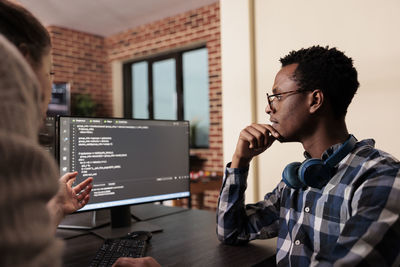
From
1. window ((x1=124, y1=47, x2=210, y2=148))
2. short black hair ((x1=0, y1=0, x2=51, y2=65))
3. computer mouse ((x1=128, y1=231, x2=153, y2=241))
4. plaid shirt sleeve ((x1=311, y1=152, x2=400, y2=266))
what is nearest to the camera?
short black hair ((x1=0, y1=0, x2=51, y2=65))

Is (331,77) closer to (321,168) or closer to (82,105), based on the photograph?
(321,168)

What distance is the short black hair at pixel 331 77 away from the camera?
1.20m

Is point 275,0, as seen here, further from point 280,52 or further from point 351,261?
point 351,261

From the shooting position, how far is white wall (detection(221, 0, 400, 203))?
60.9 inches

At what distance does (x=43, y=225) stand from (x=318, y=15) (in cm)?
171

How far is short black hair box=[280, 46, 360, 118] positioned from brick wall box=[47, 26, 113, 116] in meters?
4.94

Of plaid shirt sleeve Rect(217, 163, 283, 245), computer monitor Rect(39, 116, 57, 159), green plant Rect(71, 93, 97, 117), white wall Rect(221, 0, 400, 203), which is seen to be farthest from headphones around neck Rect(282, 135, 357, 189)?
green plant Rect(71, 93, 97, 117)

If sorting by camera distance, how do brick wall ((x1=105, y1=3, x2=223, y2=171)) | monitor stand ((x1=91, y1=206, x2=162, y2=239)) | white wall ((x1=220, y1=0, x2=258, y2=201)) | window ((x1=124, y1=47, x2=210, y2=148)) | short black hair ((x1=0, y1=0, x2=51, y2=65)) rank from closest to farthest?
short black hair ((x1=0, y1=0, x2=51, y2=65)) < monitor stand ((x1=91, y1=206, x2=162, y2=239)) < white wall ((x1=220, y1=0, x2=258, y2=201)) < brick wall ((x1=105, y1=3, x2=223, y2=171)) < window ((x1=124, y1=47, x2=210, y2=148))

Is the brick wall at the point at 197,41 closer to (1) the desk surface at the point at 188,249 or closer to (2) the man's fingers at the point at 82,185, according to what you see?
(1) the desk surface at the point at 188,249

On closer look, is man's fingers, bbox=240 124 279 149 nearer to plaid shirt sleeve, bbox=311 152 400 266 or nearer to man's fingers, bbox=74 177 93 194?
plaid shirt sleeve, bbox=311 152 400 266

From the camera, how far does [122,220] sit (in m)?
1.51

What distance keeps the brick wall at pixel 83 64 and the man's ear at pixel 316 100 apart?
197 inches

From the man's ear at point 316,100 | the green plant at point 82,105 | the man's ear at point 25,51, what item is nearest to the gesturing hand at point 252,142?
the man's ear at point 316,100

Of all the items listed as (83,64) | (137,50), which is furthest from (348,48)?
(83,64)
